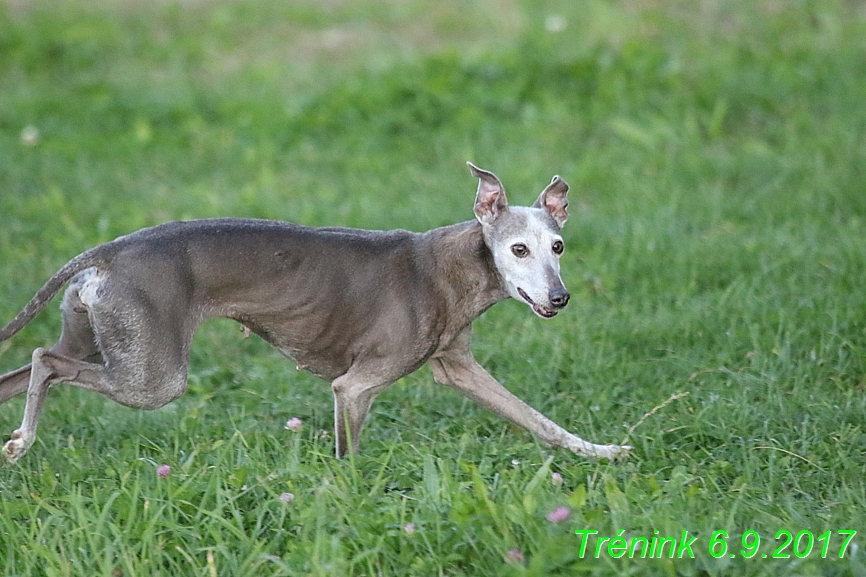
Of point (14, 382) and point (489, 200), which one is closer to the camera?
point (489, 200)

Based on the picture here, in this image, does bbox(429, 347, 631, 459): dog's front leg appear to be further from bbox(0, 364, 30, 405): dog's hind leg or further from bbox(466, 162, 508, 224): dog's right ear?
bbox(0, 364, 30, 405): dog's hind leg

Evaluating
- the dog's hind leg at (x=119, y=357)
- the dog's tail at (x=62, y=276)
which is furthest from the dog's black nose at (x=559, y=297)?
the dog's tail at (x=62, y=276)

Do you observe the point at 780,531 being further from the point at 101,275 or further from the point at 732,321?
the point at 101,275

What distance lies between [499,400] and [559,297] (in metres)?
0.77

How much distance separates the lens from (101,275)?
424 centimetres

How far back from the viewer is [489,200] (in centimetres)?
445

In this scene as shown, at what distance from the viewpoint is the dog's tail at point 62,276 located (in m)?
4.25

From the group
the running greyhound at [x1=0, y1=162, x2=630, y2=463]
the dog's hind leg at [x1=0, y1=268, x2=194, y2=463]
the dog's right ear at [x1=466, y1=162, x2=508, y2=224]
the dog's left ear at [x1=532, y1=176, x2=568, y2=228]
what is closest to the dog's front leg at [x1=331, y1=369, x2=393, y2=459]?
the running greyhound at [x1=0, y1=162, x2=630, y2=463]

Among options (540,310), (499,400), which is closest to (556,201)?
(540,310)

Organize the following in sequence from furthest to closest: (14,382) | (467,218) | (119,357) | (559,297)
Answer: (467,218)
(14,382)
(119,357)
(559,297)

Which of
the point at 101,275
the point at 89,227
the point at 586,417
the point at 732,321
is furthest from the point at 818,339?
the point at 89,227

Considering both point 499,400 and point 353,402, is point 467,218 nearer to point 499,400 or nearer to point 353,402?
point 499,400

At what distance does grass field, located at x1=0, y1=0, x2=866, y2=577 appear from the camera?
369 centimetres

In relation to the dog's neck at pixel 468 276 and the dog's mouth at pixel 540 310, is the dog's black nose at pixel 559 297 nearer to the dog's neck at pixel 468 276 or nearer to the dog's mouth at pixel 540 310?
the dog's mouth at pixel 540 310
